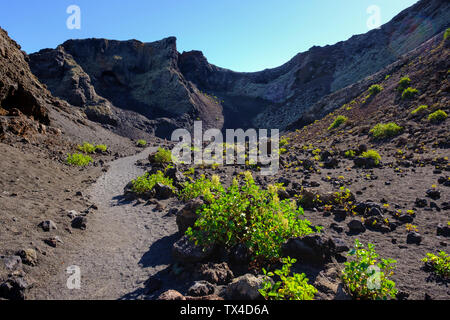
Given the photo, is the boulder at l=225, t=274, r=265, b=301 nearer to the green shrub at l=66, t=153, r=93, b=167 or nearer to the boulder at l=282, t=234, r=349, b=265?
the boulder at l=282, t=234, r=349, b=265

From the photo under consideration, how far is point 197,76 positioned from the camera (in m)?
66.5

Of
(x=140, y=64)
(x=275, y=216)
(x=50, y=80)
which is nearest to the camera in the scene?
(x=275, y=216)

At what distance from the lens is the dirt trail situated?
3.67 meters

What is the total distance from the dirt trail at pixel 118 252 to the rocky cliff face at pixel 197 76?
30.4m

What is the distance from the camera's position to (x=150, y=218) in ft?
23.2

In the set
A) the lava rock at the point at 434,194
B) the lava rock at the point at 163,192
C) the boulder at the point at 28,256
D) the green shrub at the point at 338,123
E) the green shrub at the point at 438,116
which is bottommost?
the boulder at the point at 28,256

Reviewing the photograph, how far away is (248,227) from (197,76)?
6772cm

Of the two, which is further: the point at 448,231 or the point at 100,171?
the point at 100,171

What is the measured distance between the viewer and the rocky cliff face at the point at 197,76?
36656 mm

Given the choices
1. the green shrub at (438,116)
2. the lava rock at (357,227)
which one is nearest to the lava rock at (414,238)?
the lava rock at (357,227)

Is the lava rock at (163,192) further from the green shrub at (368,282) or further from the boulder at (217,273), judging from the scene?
the green shrub at (368,282)
